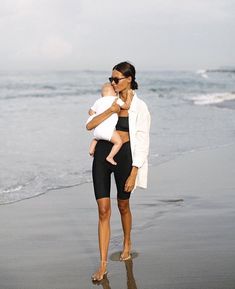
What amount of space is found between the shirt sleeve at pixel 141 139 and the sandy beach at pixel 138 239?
0.86 meters

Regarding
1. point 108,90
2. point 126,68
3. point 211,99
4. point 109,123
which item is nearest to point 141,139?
point 109,123

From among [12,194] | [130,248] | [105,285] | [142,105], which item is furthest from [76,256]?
[12,194]

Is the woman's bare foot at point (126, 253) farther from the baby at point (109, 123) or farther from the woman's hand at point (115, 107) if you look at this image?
the woman's hand at point (115, 107)

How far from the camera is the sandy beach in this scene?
4.11m

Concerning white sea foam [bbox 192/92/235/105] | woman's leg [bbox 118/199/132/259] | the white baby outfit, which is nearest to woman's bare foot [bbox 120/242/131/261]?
woman's leg [bbox 118/199/132/259]

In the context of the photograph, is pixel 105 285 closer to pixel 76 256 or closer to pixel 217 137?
pixel 76 256

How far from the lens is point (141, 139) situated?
4.24 m

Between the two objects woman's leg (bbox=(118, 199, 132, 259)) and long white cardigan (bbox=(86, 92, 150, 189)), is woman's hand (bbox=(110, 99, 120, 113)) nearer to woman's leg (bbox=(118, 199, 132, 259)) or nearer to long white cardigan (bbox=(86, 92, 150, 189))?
long white cardigan (bbox=(86, 92, 150, 189))

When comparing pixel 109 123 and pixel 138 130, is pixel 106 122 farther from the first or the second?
pixel 138 130

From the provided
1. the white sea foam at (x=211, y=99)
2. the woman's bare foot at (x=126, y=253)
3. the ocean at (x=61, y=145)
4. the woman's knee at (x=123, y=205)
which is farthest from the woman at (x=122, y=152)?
the white sea foam at (x=211, y=99)

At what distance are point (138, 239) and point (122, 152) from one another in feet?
4.22

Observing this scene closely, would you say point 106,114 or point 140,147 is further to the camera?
point 140,147

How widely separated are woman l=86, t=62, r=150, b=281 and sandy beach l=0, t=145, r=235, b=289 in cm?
36

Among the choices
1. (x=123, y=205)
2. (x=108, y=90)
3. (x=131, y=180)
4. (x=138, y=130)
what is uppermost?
(x=108, y=90)
